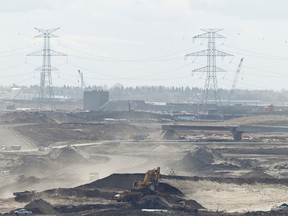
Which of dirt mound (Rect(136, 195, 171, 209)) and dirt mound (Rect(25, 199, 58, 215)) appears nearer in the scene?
dirt mound (Rect(25, 199, 58, 215))

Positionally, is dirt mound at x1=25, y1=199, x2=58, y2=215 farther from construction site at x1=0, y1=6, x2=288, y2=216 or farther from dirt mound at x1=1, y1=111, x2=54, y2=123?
dirt mound at x1=1, y1=111, x2=54, y2=123

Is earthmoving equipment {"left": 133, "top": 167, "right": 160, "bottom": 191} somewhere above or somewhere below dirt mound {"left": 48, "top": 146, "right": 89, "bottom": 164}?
above

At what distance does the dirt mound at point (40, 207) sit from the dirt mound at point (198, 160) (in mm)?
42716

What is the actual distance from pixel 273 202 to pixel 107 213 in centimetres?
1577

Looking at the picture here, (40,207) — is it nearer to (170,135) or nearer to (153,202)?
(153,202)

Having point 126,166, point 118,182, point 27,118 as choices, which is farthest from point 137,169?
point 27,118

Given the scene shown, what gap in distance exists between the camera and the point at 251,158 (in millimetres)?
112750

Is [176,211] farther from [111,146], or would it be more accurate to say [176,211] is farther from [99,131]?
[99,131]

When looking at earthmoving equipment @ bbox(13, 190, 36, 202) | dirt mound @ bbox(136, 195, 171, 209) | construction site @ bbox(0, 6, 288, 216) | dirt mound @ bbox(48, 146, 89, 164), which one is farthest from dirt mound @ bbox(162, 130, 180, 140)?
dirt mound @ bbox(136, 195, 171, 209)

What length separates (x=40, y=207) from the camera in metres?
58.8

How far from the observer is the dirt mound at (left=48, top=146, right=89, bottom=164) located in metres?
106

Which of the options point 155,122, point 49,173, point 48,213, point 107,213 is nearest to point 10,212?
point 48,213

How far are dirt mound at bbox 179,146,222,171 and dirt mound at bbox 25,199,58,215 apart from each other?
42716 millimetres

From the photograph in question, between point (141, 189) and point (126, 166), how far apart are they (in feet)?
130
